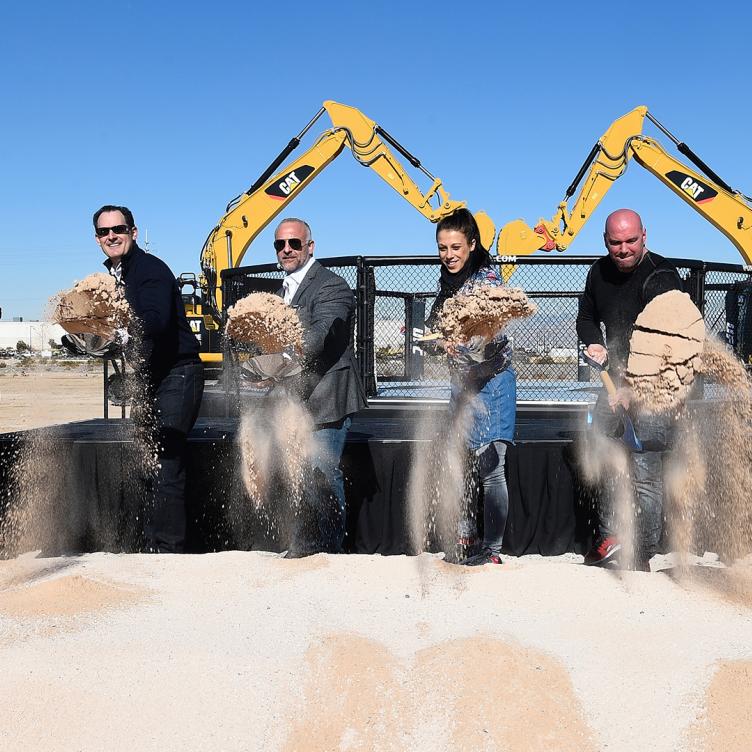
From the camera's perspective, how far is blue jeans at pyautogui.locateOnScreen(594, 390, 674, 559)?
3.51m

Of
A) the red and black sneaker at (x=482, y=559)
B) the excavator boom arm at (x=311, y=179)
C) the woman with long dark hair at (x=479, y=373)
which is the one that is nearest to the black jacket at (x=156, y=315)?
the woman with long dark hair at (x=479, y=373)

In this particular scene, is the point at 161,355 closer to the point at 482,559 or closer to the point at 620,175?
the point at 482,559

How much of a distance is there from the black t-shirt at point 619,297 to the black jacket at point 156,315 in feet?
6.60

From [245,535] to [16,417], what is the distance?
41.1ft

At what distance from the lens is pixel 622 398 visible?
358 cm

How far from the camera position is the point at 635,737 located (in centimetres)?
219

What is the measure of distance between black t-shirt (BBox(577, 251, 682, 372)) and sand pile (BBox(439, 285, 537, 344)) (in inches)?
17.2

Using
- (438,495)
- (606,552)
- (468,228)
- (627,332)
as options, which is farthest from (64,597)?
(627,332)

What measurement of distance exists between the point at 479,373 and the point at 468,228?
67 centimetres

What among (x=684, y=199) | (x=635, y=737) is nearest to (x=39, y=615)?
(x=635, y=737)

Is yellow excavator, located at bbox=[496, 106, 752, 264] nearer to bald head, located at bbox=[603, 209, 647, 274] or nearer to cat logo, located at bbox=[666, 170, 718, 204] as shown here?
cat logo, located at bbox=[666, 170, 718, 204]

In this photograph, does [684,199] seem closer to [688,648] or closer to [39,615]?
[688,648]

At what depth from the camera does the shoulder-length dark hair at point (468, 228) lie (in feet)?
11.6

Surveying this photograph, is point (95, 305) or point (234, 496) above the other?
point (95, 305)
